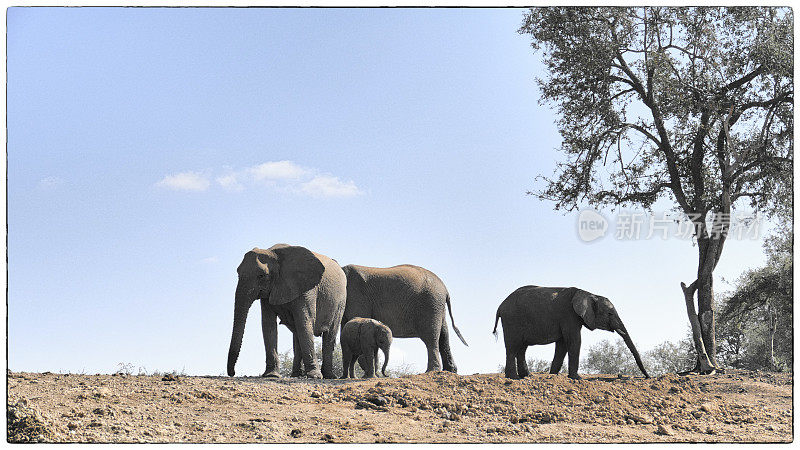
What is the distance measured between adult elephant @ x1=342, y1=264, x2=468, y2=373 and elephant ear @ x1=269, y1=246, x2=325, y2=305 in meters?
2.07

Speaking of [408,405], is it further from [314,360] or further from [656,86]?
[656,86]

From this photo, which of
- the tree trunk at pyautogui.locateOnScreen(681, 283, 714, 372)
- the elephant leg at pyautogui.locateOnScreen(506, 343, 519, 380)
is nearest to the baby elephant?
the elephant leg at pyautogui.locateOnScreen(506, 343, 519, 380)

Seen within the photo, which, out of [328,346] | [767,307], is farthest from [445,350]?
[767,307]

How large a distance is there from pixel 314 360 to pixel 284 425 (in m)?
4.25

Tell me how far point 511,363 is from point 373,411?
201 inches

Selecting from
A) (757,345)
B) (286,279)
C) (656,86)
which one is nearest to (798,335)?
(656,86)

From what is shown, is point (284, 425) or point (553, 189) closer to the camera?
point (284, 425)

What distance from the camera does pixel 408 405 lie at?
14.1 metres

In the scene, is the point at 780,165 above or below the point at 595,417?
above

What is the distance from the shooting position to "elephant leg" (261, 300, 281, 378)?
1681 centimetres

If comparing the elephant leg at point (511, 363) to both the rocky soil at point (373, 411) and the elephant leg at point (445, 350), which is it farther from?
the elephant leg at point (445, 350)

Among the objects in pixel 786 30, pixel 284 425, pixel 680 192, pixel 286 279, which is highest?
pixel 786 30

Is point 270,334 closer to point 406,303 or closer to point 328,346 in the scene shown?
point 328,346

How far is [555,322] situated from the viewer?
18.0 metres
